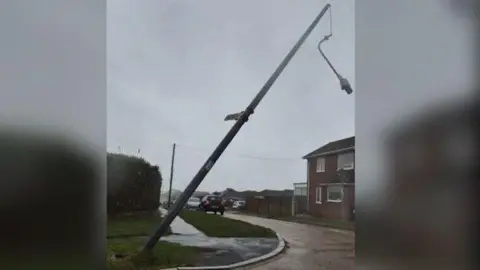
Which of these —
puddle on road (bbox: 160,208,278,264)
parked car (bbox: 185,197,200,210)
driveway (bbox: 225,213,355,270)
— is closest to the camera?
parked car (bbox: 185,197,200,210)

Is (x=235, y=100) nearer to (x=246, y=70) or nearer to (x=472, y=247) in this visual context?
(x=246, y=70)

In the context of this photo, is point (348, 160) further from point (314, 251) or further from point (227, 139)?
point (314, 251)

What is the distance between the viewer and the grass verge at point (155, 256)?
281cm

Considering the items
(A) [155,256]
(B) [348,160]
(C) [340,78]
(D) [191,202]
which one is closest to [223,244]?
(D) [191,202]

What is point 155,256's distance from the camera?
142 inches

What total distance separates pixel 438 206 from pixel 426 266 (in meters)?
0.10

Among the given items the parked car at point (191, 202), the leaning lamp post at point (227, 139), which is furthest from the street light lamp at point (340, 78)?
the parked car at point (191, 202)

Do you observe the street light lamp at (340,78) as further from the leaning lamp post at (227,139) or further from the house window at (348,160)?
the house window at (348,160)

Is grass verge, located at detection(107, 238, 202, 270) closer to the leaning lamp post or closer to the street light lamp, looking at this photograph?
the leaning lamp post

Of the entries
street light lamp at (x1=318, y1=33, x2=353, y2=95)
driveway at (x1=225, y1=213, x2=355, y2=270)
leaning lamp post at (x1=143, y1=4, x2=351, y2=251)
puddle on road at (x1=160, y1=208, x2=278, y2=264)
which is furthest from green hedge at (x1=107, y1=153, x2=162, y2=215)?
driveway at (x1=225, y1=213, x2=355, y2=270)

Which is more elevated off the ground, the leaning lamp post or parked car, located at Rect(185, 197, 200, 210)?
the leaning lamp post

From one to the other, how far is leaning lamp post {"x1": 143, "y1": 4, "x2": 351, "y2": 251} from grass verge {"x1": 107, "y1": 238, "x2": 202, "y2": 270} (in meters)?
0.10

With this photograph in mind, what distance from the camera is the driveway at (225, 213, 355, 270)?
3.37 metres

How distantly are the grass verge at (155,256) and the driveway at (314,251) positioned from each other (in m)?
0.72
